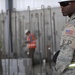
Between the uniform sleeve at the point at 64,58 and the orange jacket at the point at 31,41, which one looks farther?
the orange jacket at the point at 31,41

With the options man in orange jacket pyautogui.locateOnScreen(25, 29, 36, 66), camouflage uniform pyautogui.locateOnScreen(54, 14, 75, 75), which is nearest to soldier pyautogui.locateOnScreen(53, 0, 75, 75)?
camouflage uniform pyautogui.locateOnScreen(54, 14, 75, 75)

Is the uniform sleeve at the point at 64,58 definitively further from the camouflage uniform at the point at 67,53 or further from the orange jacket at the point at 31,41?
the orange jacket at the point at 31,41

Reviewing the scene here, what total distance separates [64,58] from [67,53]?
5 centimetres

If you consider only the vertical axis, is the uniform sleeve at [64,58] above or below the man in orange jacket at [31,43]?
above

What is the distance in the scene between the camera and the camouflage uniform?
240 cm

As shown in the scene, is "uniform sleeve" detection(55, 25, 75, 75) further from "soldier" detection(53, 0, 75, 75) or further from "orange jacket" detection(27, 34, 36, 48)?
"orange jacket" detection(27, 34, 36, 48)

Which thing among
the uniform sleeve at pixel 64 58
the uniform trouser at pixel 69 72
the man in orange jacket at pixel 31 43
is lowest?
the man in orange jacket at pixel 31 43

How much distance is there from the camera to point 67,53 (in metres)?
2.40

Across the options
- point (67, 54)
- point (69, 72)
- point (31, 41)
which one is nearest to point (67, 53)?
point (67, 54)

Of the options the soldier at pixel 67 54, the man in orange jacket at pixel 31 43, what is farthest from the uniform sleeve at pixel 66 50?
the man in orange jacket at pixel 31 43

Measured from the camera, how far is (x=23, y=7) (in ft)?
27.1

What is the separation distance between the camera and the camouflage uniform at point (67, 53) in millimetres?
2400

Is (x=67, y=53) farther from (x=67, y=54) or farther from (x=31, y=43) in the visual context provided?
(x=31, y=43)

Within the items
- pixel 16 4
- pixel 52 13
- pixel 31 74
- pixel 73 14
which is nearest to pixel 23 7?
pixel 16 4
